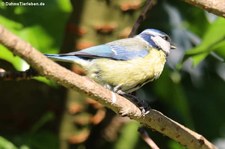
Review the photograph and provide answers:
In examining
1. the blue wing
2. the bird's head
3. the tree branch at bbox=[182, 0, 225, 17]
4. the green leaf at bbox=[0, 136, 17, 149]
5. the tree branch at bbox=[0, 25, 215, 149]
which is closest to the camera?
the tree branch at bbox=[0, 25, 215, 149]

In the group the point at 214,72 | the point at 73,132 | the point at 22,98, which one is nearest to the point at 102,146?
the point at 73,132

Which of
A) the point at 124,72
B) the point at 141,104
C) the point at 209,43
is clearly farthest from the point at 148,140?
the point at 209,43

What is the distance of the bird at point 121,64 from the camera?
143cm

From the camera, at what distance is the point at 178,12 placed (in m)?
1.91

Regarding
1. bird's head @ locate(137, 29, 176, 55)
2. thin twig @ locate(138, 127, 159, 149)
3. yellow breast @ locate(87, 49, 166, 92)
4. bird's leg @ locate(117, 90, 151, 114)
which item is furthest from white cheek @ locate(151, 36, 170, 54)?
thin twig @ locate(138, 127, 159, 149)

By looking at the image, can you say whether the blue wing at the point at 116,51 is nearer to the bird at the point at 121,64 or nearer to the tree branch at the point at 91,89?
the bird at the point at 121,64

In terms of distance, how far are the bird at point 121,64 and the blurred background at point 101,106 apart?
0.09 metres

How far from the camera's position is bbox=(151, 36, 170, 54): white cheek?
1.66m

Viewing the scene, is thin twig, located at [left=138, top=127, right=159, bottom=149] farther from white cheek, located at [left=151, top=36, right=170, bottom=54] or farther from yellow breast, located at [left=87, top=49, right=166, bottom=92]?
white cheek, located at [left=151, top=36, right=170, bottom=54]

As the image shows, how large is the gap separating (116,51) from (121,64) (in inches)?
1.4

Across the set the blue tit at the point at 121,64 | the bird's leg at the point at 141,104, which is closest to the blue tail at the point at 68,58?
the blue tit at the point at 121,64

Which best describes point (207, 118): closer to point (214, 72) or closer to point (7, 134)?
point (214, 72)

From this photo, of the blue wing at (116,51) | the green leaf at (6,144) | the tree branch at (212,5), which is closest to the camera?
the tree branch at (212,5)

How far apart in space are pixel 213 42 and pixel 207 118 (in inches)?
16.9
